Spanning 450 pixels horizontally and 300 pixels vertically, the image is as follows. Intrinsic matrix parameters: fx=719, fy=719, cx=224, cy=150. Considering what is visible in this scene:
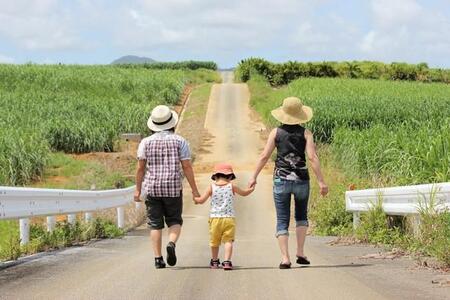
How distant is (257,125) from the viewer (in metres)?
44.3

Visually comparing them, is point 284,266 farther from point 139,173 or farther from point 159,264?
point 139,173

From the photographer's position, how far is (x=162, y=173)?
846 centimetres

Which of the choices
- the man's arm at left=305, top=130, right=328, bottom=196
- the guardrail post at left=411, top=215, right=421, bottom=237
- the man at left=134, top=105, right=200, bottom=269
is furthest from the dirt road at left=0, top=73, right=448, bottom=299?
the guardrail post at left=411, top=215, right=421, bottom=237

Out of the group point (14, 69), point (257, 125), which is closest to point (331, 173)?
point (257, 125)

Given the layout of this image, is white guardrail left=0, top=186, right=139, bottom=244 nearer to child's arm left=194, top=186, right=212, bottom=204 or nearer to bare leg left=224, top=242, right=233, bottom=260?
child's arm left=194, top=186, right=212, bottom=204

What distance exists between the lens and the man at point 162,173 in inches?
332

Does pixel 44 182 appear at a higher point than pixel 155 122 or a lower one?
lower

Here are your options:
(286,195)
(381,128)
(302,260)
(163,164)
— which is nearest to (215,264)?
(302,260)

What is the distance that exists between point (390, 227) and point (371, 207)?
1.63 ft

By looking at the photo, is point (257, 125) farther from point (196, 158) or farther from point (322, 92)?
point (196, 158)

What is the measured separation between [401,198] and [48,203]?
206 inches

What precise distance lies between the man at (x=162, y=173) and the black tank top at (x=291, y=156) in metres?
1.11

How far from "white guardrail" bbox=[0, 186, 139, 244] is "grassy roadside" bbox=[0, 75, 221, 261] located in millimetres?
240

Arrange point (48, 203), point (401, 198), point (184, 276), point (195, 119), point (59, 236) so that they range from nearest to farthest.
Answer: point (184, 276)
point (401, 198)
point (48, 203)
point (59, 236)
point (195, 119)
